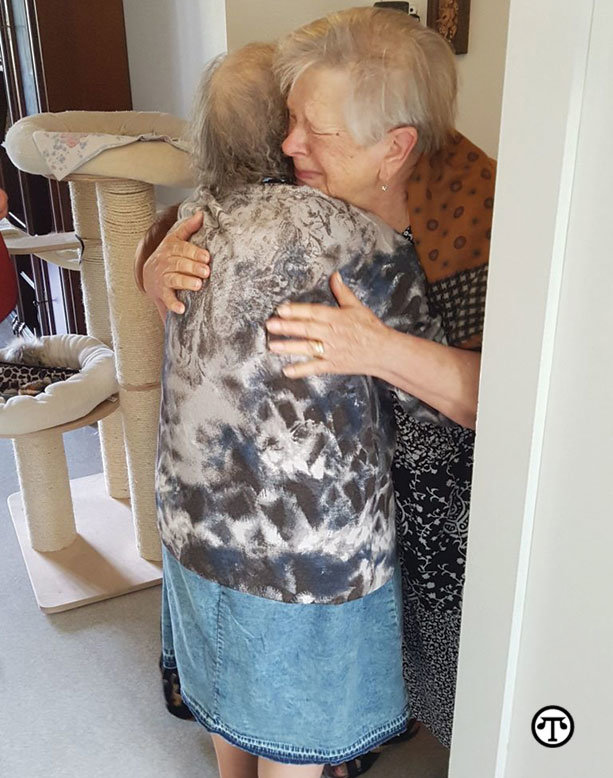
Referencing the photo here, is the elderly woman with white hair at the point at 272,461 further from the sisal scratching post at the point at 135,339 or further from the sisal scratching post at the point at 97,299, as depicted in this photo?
→ the sisal scratching post at the point at 97,299

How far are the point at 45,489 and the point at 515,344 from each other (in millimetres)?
1618

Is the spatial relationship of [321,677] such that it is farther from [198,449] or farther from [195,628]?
[198,449]

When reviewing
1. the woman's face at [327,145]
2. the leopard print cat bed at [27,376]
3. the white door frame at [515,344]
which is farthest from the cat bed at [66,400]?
the white door frame at [515,344]

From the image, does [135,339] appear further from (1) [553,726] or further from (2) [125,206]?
(1) [553,726]

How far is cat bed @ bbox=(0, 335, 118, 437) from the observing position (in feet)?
6.10

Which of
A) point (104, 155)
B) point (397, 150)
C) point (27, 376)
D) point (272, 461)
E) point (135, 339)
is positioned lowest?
point (27, 376)

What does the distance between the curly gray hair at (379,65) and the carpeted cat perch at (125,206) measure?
72cm

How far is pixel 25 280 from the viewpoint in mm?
3672

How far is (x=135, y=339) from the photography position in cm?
189

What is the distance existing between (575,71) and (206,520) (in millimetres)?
685

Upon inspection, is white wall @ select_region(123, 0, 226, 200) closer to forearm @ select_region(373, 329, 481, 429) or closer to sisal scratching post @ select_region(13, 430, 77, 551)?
sisal scratching post @ select_region(13, 430, 77, 551)

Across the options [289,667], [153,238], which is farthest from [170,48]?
[289,667]

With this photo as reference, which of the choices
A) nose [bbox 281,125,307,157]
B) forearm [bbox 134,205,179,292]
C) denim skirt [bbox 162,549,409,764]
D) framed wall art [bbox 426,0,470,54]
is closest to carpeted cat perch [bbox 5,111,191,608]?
forearm [bbox 134,205,179,292]

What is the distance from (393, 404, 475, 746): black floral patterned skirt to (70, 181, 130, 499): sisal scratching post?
1.25 m
